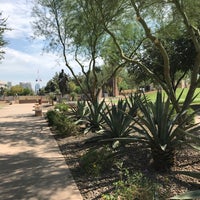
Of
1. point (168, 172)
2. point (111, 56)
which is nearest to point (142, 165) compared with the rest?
point (168, 172)

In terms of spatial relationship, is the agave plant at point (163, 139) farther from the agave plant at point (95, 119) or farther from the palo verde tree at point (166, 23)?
the agave plant at point (95, 119)

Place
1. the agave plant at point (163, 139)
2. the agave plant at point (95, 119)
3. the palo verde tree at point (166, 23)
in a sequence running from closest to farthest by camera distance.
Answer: the agave plant at point (163, 139) < the palo verde tree at point (166, 23) < the agave plant at point (95, 119)

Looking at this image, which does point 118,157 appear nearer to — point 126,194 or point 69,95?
point 126,194

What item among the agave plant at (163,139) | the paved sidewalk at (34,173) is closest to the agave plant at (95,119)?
the paved sidewalk at (34,173)

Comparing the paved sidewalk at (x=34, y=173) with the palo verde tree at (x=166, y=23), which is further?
the palo verde tree at (x=166, y=23)

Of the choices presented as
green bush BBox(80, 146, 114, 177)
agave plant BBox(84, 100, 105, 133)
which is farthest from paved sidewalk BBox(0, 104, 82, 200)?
agave plant BBox(84, 100, 105, 133)

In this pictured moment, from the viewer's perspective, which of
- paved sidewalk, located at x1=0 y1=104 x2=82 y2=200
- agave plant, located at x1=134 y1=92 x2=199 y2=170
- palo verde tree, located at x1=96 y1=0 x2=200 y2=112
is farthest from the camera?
palo verde tree, located at x1=96 y1=0 x2=200 y2=112

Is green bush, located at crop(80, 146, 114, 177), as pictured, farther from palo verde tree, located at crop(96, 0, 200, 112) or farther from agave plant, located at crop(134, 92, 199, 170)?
palo verde tree, located at crop(96, 0, 200, 112)

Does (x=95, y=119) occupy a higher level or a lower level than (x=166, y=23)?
lower

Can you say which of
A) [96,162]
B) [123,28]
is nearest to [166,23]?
[123,28]

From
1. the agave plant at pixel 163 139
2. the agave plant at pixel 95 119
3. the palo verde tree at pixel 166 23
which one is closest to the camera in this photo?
the agave plant at pixel 163 139

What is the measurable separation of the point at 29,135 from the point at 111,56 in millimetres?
9036

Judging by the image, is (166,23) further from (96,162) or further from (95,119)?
(96,162)

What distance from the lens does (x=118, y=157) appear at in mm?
7988
